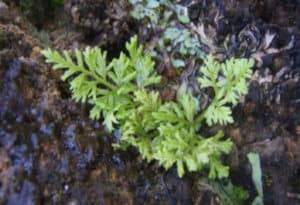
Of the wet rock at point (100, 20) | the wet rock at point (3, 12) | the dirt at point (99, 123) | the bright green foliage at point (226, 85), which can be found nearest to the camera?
the dirt at point (99, 123)

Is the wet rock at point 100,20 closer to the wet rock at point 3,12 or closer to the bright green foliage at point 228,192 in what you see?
the wet rock at point 3,12

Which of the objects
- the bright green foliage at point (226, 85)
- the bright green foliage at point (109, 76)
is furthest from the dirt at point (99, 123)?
the bright green foliage at point (226, 85)

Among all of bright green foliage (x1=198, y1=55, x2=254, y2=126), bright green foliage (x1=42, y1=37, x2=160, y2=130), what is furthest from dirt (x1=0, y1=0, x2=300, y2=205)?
bright green foliage (x1=198, y1=55, x2=254, y2=126)

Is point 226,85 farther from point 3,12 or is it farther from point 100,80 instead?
point 3,12

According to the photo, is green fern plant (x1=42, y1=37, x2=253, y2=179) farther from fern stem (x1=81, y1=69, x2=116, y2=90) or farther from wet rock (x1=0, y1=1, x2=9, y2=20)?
wet rock (x1=0, y1=1, x2=9, y2=20)

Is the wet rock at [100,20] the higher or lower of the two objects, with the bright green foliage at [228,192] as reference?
higher

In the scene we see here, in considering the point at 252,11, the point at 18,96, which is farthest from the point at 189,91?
the point at 18,96
